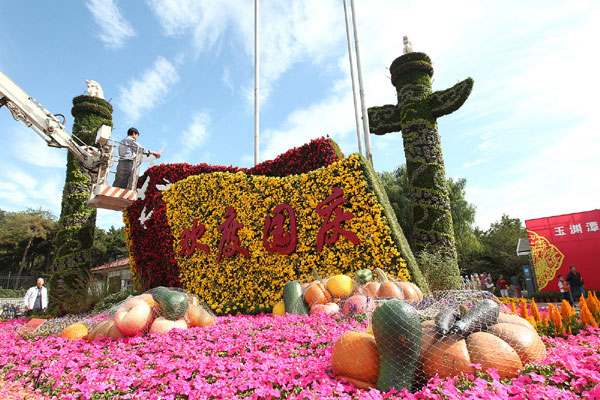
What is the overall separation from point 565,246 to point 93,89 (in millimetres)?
20136

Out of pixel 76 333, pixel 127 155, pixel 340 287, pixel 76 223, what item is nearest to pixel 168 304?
pixel 76 333

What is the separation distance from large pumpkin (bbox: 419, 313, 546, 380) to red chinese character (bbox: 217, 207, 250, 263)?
198 inches

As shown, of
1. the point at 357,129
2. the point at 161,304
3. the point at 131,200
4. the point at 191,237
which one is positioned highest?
the point at 357,129

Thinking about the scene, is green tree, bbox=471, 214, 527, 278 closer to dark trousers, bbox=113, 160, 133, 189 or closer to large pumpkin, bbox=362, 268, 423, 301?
→ large pumpkin, bbox=362, 268, 423, 301

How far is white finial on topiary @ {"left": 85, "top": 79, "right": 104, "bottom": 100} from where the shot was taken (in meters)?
13.0

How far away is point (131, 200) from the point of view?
29.7 feet

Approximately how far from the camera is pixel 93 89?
13.1 metres

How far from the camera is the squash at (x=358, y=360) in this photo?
2.31 metres

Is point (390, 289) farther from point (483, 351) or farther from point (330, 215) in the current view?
point (483, 351)

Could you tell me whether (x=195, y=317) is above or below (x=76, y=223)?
below

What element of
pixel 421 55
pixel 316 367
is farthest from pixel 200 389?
pixel 421 55

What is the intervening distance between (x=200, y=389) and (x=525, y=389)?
2.07 m

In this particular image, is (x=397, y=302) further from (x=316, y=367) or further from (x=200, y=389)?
(x=200, y=389)

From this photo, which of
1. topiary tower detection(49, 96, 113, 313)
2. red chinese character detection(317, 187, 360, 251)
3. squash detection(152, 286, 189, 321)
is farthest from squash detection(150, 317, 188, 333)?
topiary tower detection(49, 96, 113, 313)
